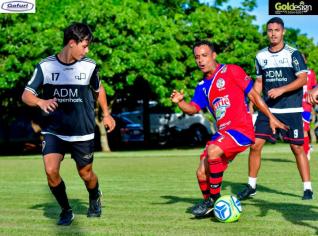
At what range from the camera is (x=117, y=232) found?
7527 mm

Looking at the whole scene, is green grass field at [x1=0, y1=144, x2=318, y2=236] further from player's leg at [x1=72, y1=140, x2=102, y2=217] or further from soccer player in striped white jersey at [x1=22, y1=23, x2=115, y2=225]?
soccer player in striped white jersey at [x1=22, y1=23, x2=115, y2=225]

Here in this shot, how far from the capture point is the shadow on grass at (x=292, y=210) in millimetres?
8102

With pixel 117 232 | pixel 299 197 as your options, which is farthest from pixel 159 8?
pixel 117 232

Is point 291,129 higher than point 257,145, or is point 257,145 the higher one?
point 291,129

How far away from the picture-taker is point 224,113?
851cm

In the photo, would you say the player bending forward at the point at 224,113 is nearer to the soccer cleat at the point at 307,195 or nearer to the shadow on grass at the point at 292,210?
the shadow on grass at the point at 292,210

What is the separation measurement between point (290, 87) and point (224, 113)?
1838mm

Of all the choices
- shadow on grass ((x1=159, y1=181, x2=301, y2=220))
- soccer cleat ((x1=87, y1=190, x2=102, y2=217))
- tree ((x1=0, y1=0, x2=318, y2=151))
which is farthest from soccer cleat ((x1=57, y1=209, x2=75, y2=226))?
tree ((x1=0, y1=0, x2=318, y2=151))

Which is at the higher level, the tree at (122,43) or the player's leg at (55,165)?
the tree at (122,43)

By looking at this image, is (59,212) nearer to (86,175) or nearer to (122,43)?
(86,175)

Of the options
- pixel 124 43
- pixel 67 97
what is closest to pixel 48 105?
pixel 67 97
